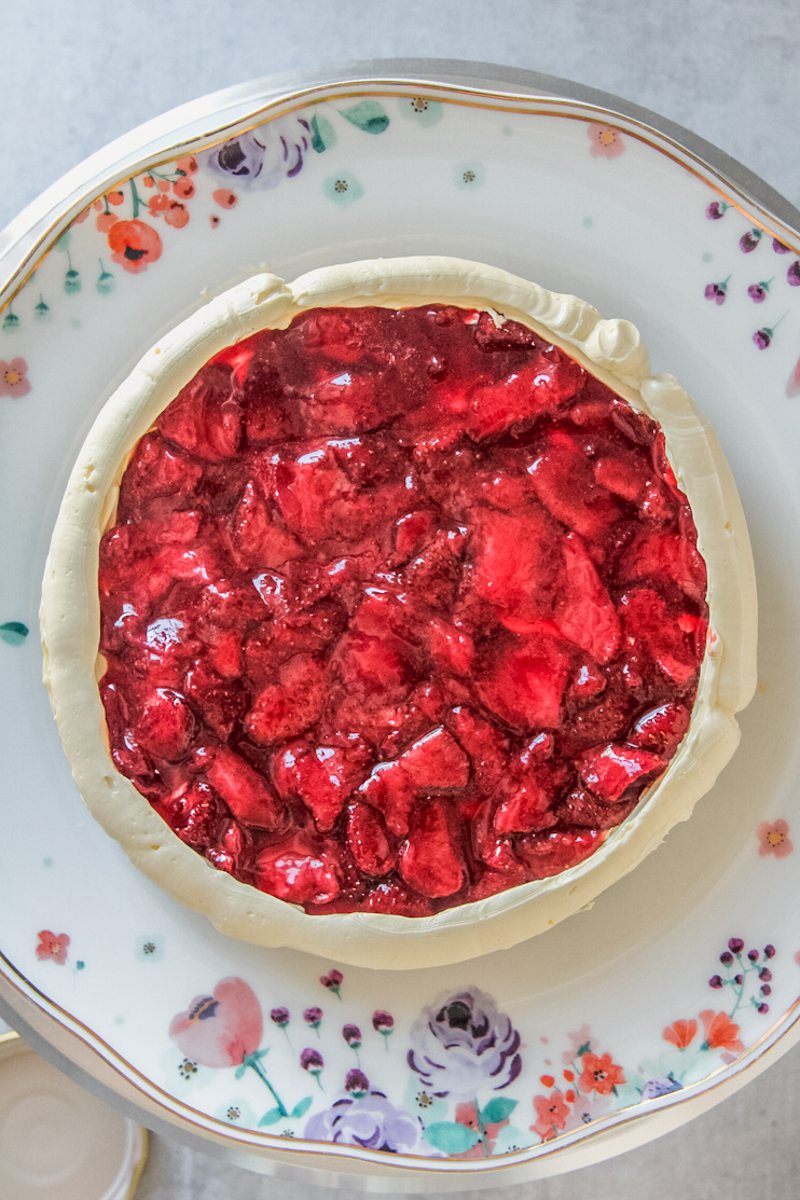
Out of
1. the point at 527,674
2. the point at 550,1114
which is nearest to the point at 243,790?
the point at 527,674

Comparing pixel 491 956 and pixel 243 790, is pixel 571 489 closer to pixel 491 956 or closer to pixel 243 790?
pixel 243 790

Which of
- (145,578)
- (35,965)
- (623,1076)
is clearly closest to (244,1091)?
(35,965)

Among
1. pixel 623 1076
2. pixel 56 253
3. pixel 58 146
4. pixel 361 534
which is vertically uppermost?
pixel 58 146

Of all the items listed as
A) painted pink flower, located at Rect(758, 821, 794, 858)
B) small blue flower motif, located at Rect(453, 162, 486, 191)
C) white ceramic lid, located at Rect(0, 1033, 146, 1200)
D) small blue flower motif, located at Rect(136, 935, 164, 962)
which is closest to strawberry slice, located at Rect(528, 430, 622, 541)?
small blue flower motif, located at Rect(453, 162, 486, 191)

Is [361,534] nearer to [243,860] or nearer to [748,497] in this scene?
[243,860]

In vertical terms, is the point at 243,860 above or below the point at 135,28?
below

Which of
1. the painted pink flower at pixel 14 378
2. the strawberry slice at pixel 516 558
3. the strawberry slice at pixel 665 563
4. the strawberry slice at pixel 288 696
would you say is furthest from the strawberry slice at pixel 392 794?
the painted pink flower at pixel 14 378
